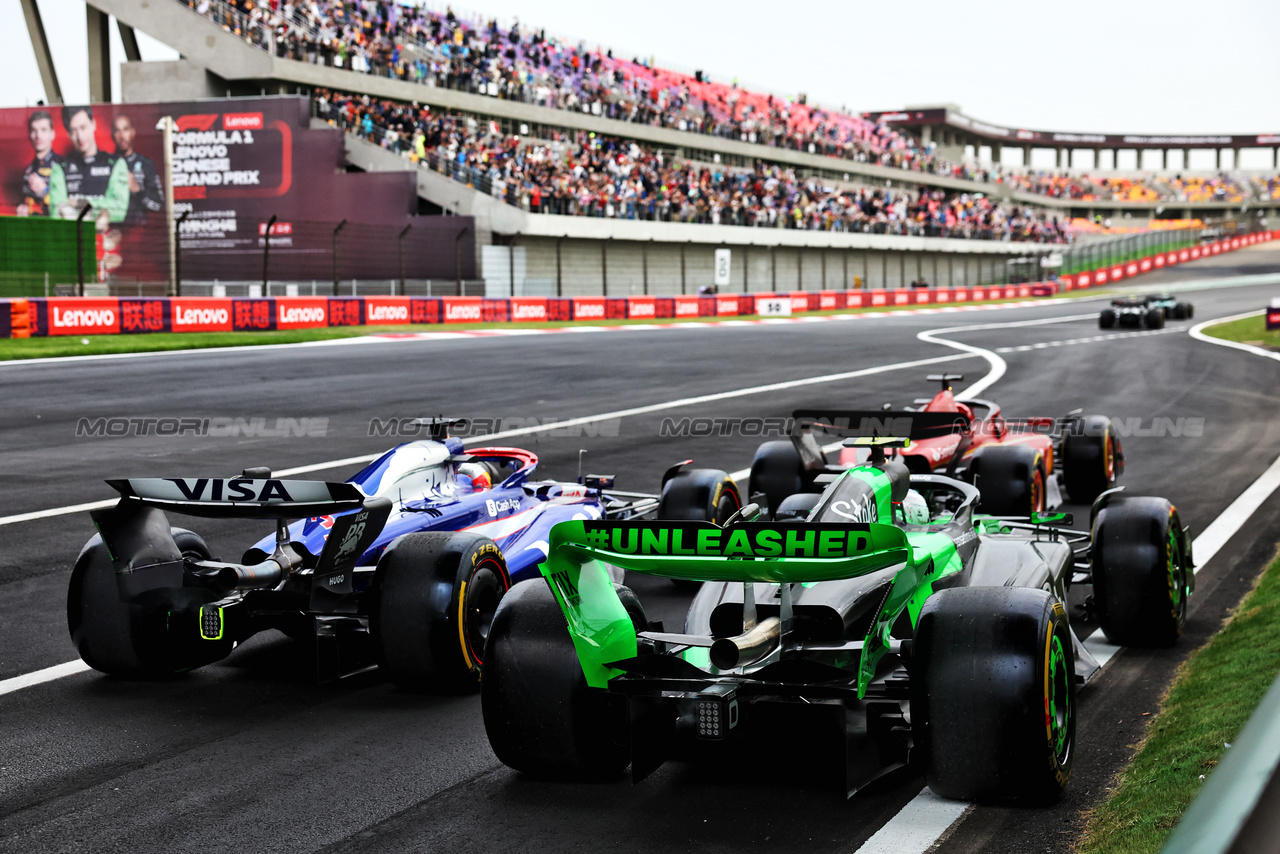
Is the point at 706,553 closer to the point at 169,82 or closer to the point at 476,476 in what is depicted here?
the point at 476,476

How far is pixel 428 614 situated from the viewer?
5973 millimetres

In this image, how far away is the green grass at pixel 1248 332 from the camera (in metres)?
30.9

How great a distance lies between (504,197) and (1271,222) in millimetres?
96292

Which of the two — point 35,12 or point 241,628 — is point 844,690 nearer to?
point 241,628

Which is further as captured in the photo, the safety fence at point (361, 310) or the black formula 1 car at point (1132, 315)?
the black formula 1 car at point (1132, 315)

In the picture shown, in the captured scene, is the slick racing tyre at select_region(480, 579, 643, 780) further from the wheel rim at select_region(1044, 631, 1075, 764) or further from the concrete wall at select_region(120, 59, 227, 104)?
the concrete wall at select_region(120, 59, 227, 104)

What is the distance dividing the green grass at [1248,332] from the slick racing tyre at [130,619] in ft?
93.3

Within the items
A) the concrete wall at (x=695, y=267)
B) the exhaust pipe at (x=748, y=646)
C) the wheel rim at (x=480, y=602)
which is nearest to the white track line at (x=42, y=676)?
the wheel rim at (x=480, y=602)

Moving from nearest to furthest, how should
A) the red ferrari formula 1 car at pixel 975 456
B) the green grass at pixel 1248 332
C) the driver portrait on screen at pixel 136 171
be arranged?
the red ferrari formula 1 car at pixel 975 456, the green grass at pixel 1248 332, the driver portrait on screen at pixel 136 171

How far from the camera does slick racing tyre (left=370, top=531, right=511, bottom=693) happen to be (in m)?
6.00

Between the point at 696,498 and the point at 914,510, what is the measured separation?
7.64ft

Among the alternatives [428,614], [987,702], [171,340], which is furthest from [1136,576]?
[171,340]

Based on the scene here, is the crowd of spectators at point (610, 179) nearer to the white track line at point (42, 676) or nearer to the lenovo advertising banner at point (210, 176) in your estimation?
the lenovo advertising banner at point (210, 176)

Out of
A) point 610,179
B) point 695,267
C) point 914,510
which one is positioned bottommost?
point 914,510
